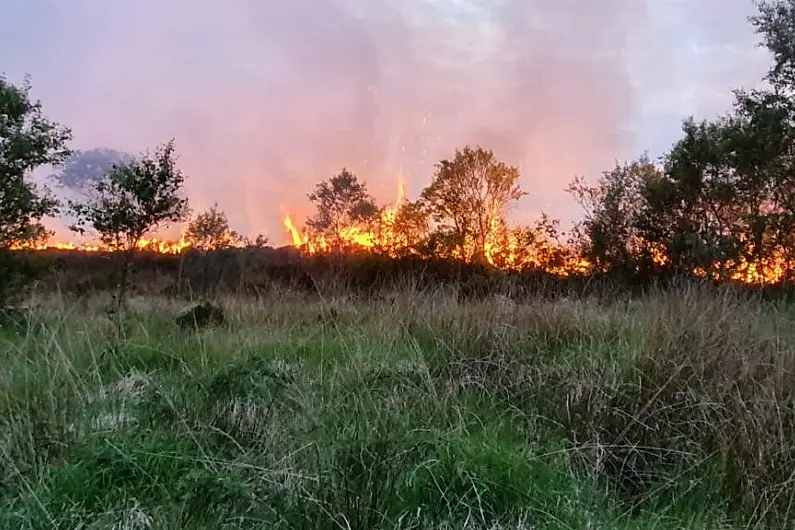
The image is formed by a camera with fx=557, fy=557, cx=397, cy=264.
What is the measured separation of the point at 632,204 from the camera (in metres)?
18.1

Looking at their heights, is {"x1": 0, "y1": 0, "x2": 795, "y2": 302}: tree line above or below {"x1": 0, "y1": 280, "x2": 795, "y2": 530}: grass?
above

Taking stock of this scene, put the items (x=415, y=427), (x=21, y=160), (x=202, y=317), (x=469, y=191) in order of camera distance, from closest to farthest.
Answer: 1. (x=415, y=427)
2. (x=202, y=317)
3. (x=21, y=160)
4. (x=469, y=191)

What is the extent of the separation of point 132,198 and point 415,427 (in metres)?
12.1

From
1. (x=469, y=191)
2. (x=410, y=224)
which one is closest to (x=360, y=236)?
(x=410, y=224)

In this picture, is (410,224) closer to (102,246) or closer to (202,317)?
(102,246)

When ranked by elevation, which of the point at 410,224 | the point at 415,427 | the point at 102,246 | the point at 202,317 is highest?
the point at 410,224

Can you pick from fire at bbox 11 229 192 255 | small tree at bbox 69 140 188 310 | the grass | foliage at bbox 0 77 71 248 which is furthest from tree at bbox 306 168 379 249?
the grass

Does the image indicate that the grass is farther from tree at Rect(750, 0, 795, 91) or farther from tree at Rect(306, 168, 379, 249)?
tree at Rect(306, 168, 379, 249)

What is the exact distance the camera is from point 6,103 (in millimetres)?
9562

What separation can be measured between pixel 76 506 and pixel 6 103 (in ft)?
33.0

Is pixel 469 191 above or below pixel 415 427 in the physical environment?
above

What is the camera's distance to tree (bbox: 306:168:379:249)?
2677 centimetres

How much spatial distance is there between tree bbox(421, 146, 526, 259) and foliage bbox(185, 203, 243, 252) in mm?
8681

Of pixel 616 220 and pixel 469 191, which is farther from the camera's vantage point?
pixel 469 191
